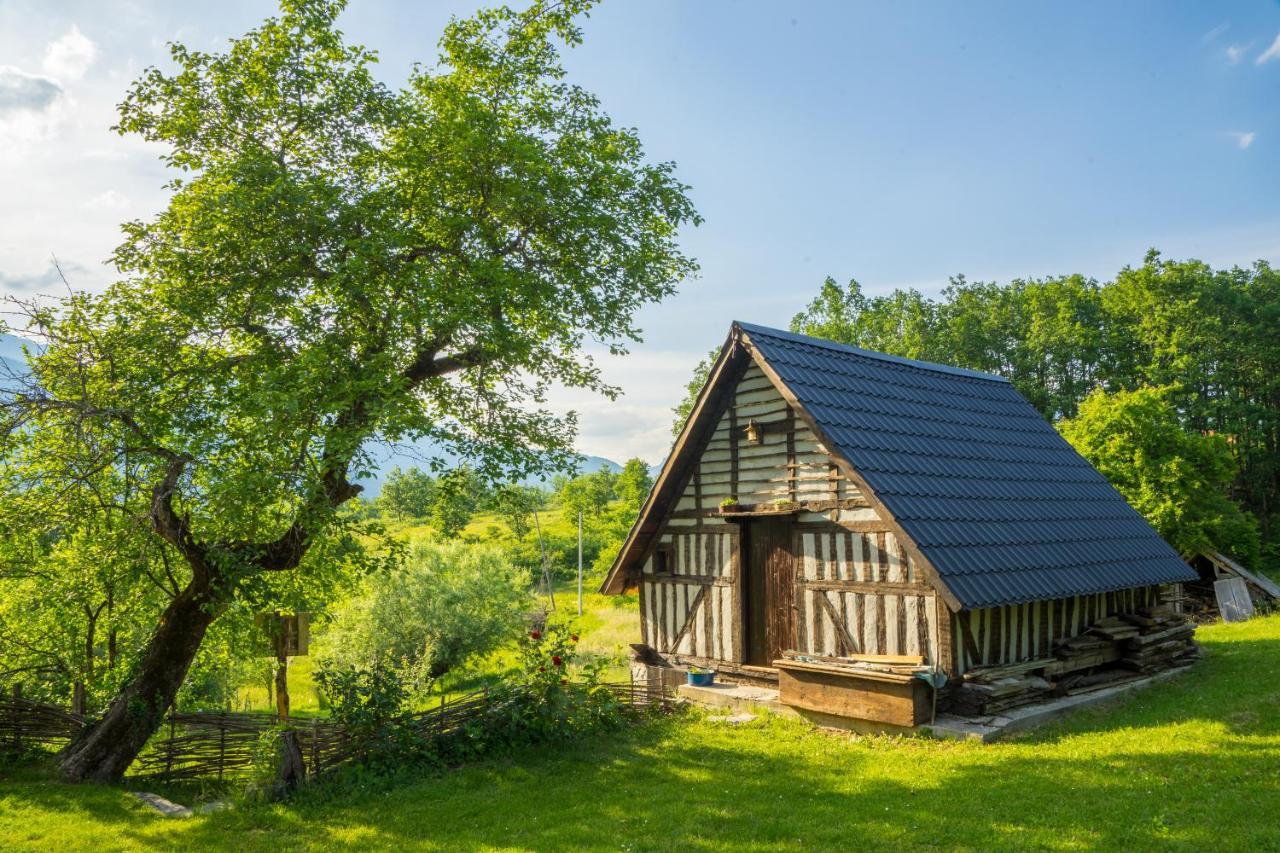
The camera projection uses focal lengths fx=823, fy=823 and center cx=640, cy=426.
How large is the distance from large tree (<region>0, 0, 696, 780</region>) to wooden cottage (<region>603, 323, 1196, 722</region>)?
324cm

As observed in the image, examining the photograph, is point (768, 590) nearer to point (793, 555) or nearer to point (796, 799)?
point (793, 555)

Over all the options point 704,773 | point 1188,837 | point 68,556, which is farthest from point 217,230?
point 1188,837

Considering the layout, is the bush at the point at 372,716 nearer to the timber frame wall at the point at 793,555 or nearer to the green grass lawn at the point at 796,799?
the green grass lawn at the point at 796,799

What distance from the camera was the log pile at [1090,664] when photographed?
1100 cm

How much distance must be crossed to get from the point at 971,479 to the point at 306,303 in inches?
401

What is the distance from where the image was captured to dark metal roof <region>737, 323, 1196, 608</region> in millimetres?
11289

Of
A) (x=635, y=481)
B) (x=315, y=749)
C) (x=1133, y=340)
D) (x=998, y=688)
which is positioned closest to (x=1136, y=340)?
(x=1133, y=340)

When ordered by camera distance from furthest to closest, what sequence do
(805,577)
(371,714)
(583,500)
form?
(583,500) → (805,577) → (371,714)

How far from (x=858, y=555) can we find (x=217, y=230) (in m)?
9.63

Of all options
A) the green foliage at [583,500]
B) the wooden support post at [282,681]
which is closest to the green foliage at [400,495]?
the green foliage at [583,500]

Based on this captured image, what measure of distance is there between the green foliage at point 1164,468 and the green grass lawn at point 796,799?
49.2 ft

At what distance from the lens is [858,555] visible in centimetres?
1214

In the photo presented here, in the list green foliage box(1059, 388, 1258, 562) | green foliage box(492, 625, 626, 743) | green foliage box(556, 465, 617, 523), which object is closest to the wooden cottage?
green foliage box(492, 625, 626, 743)

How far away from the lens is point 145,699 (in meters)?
11.1
